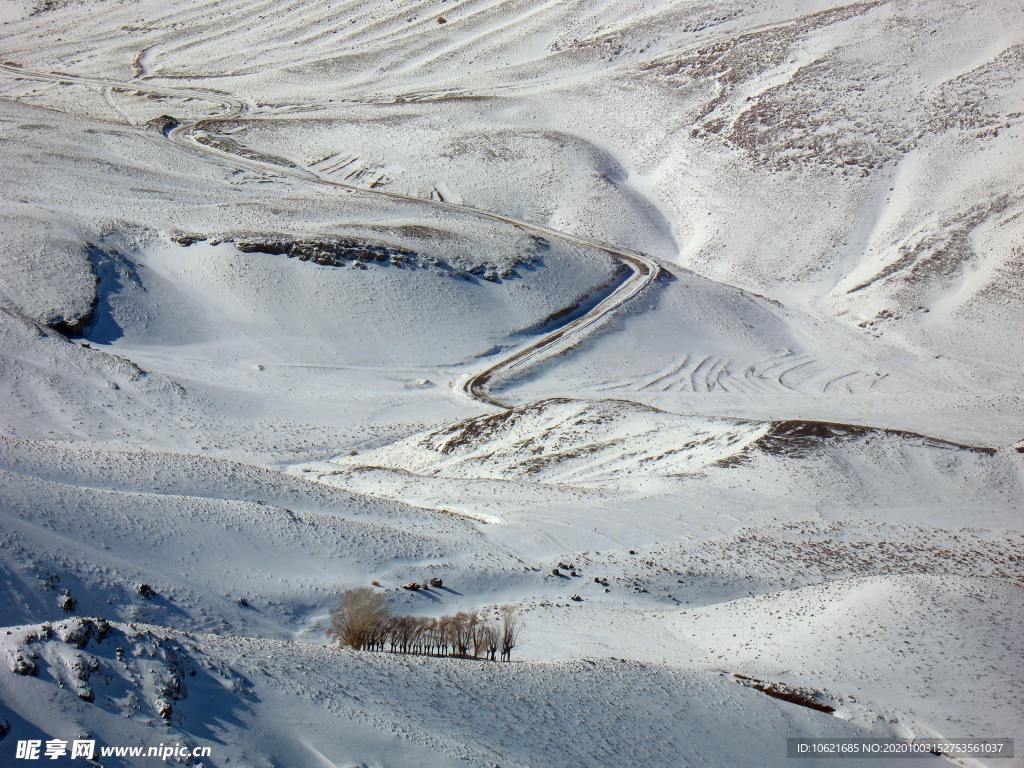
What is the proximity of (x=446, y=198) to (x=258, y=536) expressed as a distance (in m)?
44.4

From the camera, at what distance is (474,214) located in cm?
5509

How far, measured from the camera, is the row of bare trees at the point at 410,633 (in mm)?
13742

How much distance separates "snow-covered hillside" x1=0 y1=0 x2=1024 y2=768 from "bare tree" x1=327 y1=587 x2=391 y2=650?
25.3 inches

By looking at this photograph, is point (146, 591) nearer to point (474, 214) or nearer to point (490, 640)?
point (490, 640)

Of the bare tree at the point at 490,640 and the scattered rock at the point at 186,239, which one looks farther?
the scattered rock at the point at 186,239

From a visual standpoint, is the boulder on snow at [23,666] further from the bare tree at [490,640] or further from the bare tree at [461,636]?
the bare tree at [490,640]

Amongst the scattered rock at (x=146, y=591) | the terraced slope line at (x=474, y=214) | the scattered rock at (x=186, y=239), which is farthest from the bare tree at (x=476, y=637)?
the scattered rock at (x=186, y=239)

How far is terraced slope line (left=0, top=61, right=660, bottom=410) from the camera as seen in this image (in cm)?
3916

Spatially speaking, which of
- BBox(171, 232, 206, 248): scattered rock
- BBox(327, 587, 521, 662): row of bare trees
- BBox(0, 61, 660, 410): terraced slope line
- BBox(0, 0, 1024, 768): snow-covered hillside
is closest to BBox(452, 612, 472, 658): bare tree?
BBox(327, 587, 521, 662): row of bare trees

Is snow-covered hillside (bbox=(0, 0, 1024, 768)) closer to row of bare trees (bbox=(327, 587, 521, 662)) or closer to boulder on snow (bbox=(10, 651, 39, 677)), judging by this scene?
boulder on snow (bbox=(10, 651, 39, 677))

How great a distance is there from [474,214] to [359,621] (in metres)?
43.7

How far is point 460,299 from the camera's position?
4269 cm

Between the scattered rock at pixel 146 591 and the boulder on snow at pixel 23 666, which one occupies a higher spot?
the boulder on snow at pixel 23 666

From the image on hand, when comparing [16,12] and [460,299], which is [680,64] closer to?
[460,299]
